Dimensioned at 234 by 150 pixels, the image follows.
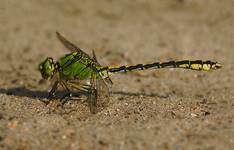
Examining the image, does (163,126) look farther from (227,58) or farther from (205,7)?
(205,7)

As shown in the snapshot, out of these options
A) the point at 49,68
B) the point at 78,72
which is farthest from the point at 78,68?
the point at 49,68

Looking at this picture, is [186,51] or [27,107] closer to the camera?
[27,107]

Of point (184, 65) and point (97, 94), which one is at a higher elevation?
point (184, 65)

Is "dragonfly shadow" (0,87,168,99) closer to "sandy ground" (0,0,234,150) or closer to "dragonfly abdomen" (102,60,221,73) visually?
"sandy ground" (0,0,234,150)

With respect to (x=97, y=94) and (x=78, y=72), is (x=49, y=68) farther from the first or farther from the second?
(x=97, y=94)

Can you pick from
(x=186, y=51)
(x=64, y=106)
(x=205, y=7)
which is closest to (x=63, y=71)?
(x=64, y=106)

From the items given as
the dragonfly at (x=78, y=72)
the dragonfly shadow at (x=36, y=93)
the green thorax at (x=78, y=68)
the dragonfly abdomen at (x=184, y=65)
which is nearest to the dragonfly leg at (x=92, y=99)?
the dragonfly at (x=78, y=72)

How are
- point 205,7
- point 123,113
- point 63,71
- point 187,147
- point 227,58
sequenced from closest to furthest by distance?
point 187,147, point 123,113, point 63,71, point 227,58, point 205,7
